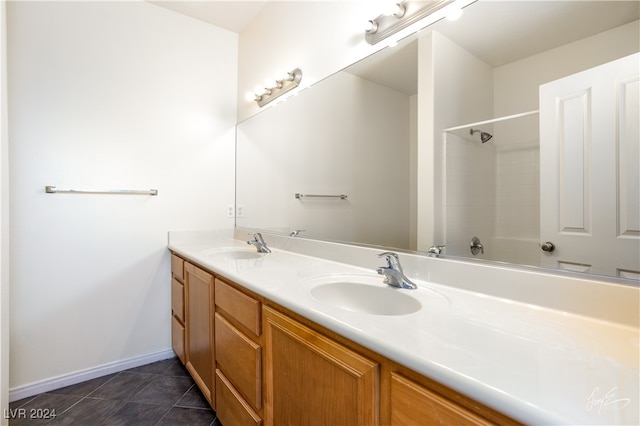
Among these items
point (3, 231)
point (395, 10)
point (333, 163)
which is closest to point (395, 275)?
point (333, 163)

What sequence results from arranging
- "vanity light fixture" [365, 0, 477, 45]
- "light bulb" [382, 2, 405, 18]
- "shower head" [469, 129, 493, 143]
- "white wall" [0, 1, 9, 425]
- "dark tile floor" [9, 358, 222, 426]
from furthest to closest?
"dark tile floor" [9, 358, 222, 426]
"white wall" [0, 1, 9, 425]
"light bulb" [382, 2, 405, 18]
"vanity light fixture" [365, 0, 477, 45]
"shower head" [469, 129, 493, 143]

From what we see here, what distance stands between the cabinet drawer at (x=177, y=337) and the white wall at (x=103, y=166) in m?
0.08

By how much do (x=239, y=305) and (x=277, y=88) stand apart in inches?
58.0

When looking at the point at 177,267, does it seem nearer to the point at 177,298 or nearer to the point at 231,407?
the point at 177,298

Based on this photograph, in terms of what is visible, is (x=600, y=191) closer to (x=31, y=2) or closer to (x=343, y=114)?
(x=343, y=114)

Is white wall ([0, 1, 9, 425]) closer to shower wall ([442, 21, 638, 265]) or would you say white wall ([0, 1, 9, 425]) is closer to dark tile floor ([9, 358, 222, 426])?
dark tile floor ([9, 358, 222, 426])

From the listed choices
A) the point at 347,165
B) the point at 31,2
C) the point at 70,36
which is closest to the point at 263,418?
the point at 347,165

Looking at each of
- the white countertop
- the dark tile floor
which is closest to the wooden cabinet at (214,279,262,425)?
the white countertop

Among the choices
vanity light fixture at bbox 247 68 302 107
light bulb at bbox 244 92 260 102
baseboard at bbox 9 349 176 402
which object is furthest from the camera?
light bulb at bbox 244 92 260 102

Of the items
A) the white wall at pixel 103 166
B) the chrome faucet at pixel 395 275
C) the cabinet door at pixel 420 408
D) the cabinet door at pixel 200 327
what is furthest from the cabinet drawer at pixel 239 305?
the white wall at pixel 103 166

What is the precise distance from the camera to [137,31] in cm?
202

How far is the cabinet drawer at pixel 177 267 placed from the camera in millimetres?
1873

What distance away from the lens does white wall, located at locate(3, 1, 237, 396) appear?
66.3 inches

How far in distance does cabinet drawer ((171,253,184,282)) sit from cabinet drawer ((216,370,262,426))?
748mm
